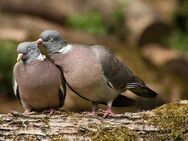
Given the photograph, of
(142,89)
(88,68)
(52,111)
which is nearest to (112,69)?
(88,68)

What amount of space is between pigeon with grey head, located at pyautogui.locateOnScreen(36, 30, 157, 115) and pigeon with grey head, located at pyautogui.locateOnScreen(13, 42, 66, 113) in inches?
4.7

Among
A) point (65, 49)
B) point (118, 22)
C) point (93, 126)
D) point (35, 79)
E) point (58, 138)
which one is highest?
point (118, 22)

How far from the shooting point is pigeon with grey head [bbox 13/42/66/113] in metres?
6.19

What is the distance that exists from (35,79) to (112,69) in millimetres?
920

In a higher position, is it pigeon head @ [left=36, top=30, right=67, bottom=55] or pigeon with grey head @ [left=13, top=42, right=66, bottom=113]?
pigeon head @ [left=36, top=30, right=67, bottom=55]

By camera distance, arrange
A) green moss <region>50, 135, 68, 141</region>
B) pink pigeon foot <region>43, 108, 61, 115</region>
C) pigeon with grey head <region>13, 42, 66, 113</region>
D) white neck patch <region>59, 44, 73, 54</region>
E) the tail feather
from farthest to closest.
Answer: the tail feather, white neck patch <region>59, 44, 73, 54</region>, pigeon with grey head <region>13, 42, 66, 113</region>, pink pigeon foot <region>43, 108, 61, 115</region>, green moss <region>50, 135, 68, 141</region>

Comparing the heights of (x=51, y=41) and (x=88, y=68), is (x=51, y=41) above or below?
above

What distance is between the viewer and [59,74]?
6324 millimetres

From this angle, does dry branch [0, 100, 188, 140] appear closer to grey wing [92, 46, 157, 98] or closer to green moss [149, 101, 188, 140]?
green moss [149, 101, 188, 140]

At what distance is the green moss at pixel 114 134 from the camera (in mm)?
5672

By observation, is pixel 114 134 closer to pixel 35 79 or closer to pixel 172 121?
pixel 172 121

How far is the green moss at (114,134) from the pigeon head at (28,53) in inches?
43.5

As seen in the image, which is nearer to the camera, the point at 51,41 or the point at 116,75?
the point at 51,41

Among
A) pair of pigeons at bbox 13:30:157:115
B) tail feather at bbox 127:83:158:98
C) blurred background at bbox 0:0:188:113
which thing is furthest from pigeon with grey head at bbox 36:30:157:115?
blurred background at bbox 0:0:188:113
